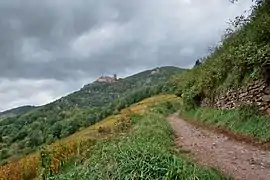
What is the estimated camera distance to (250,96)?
1399 cm

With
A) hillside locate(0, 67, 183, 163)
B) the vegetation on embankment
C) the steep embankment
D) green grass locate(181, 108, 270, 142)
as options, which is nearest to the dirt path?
green grass locate(181, 108, 270, 142)

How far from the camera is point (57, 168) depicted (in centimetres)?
1049

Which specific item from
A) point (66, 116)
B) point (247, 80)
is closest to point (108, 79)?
point (66, 116)

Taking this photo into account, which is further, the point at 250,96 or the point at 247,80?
the point at 247,80

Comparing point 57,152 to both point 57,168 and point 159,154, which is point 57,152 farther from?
point 159,154

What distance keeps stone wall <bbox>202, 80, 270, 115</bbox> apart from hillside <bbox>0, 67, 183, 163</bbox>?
43.2 ft

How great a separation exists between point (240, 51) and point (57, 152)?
6.89 meters

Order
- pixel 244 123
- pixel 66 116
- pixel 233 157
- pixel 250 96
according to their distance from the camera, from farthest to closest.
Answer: pixel 66 116 < pixel 250 96 < pixel 244 123 < pixel 233 157

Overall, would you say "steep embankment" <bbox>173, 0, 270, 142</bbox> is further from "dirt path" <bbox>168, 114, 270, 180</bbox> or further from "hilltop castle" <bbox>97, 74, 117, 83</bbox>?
"hilltop castle" <bbox>97, 74, 117, 83</bbox>

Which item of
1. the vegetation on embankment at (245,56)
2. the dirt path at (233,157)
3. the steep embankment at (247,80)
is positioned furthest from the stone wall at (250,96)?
the dirt path at (233,157)

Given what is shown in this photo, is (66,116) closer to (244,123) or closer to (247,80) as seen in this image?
(247,80)

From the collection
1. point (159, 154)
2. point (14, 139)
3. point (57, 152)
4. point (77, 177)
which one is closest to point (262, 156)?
point (159, 154)

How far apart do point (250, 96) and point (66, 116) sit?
6869 centimetres

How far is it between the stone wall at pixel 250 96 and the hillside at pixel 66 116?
1315 cm
